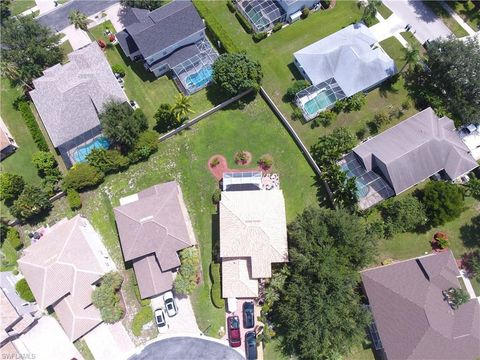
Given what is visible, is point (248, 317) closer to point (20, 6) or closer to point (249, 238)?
point (249, 238)

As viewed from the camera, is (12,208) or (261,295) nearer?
(261,295)

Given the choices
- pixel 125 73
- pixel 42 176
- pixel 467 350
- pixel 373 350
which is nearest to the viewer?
pixel 467 350

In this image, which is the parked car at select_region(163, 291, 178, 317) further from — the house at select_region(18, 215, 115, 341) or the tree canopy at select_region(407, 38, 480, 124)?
the tree canopy at select_region(407, 38, 480, 124)

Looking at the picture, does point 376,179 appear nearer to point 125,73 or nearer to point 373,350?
point 373,350

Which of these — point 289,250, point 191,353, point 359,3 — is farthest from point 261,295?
point 359,3

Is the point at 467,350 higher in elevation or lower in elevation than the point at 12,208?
lower

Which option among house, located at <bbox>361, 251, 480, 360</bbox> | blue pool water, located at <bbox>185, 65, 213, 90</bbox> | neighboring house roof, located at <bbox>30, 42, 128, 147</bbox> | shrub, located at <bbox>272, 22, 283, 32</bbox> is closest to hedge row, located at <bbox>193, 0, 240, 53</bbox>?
blue pool water, located at <bbox>185, 65, 213, 90</bbox>
